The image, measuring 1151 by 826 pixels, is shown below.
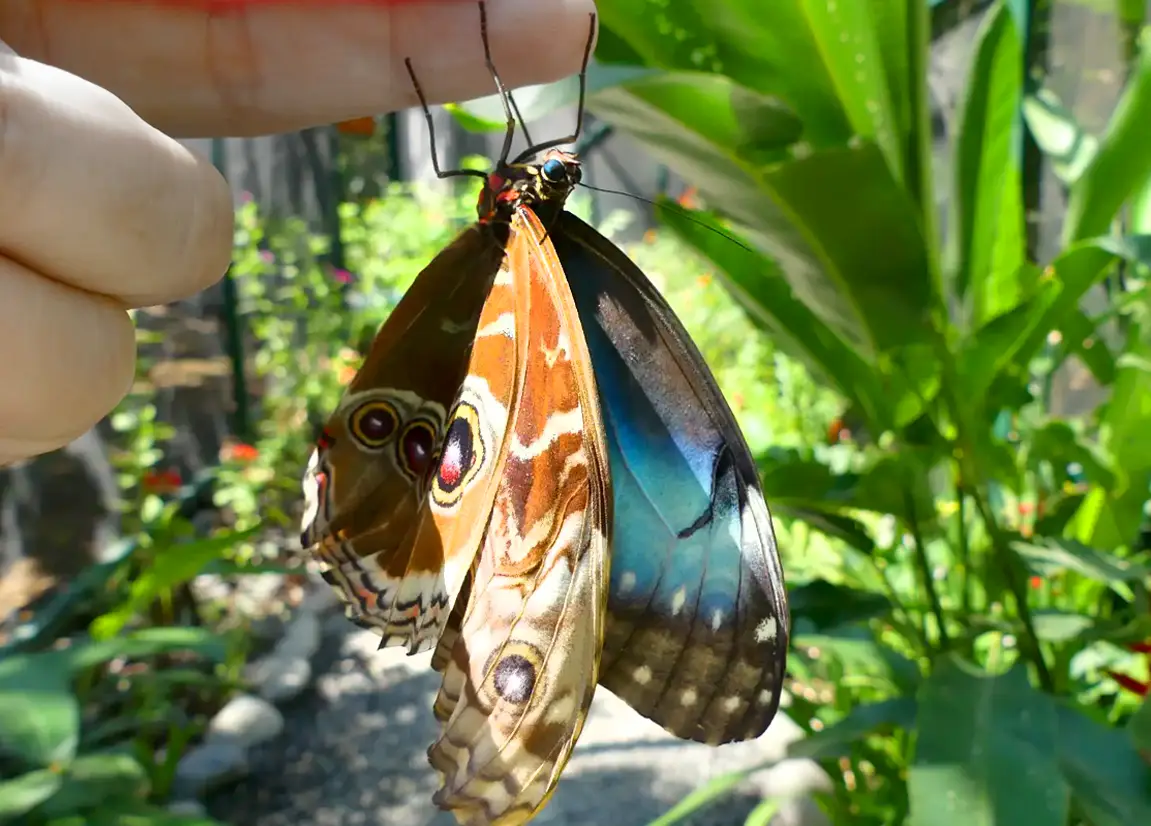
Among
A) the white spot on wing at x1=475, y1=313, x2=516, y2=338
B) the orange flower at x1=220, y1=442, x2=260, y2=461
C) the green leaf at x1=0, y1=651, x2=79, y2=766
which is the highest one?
the white spot on wing at x1=475, y1=313, x2=516, y2=338

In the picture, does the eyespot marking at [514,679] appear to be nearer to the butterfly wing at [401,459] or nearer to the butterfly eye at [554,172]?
the butterfly wing at [401,459]

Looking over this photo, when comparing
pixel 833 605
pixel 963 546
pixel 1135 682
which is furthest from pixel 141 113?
pixel 1135 682

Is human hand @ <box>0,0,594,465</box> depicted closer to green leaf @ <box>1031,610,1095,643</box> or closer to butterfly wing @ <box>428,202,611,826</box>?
butterfly wing @ <box>428,202,611,826</box>

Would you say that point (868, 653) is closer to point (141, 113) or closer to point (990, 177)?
point (990, 177)

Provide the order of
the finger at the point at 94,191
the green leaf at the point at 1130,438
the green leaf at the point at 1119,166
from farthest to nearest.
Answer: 1. the green leaf at the point at 1130,438
2. the green leaf at the point at 1119,166
3. the finger at the point at 94,191

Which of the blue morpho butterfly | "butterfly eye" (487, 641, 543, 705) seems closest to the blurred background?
the blue morpho butterfly

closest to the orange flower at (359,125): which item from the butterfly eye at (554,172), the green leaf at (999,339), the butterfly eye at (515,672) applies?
the butterfly eye at (554,172)
